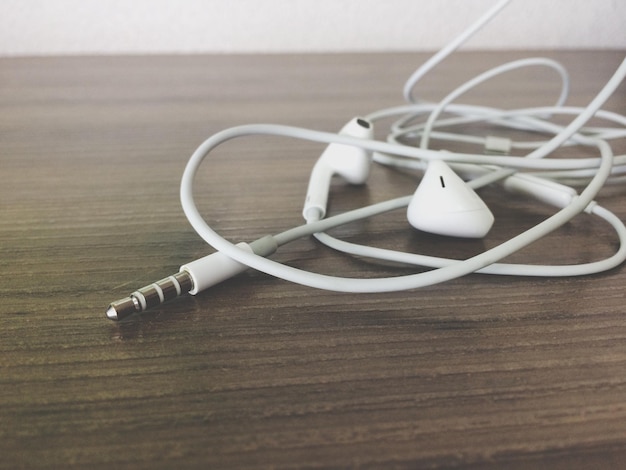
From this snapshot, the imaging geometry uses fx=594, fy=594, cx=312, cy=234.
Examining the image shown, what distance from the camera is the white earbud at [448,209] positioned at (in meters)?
0.37

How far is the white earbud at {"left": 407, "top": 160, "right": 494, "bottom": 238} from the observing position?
0.37 metres

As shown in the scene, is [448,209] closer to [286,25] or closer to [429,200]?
[429,200]

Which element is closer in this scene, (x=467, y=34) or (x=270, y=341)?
(x=270, y=341)

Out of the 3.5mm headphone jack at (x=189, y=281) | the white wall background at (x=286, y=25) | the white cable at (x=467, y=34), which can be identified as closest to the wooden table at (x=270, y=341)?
the 3.5mm headphone jack at (x=189, y=281)

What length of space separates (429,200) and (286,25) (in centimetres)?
50

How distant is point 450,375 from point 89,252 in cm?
22

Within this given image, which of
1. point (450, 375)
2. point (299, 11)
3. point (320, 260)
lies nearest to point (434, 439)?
point (450, 375)

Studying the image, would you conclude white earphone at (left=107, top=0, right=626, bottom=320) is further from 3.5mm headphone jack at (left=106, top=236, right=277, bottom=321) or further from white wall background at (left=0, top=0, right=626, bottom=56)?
white wall background at (left=0, top=0, right=626, bottom=56)

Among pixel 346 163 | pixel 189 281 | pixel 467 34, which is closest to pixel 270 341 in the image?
pixel 189 281

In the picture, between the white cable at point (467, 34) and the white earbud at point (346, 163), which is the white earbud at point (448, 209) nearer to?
the white earbud at point (346, 163)

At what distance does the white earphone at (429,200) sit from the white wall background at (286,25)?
0.95ft

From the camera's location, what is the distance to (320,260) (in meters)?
0.36

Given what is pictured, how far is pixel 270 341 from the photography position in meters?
0.29

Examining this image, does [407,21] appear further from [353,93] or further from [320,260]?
[320,260]
